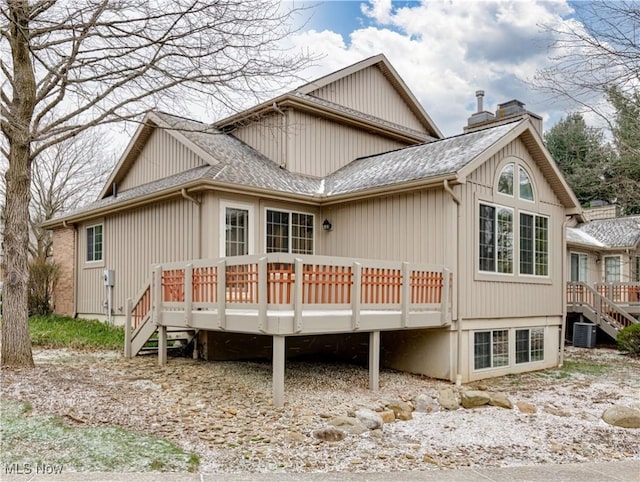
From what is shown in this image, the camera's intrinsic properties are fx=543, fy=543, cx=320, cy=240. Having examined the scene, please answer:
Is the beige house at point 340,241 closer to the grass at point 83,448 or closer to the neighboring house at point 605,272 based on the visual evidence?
the grass at point 83,448

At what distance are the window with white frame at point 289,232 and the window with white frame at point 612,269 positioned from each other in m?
14.5

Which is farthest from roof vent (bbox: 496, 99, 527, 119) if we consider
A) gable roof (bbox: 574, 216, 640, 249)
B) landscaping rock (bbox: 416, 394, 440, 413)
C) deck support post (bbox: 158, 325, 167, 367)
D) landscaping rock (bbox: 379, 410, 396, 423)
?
landscaping rock (bbox: 379, 410, 396, 423)

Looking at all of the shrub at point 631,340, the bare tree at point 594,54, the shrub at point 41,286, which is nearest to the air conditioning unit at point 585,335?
the shrub at point 631,340

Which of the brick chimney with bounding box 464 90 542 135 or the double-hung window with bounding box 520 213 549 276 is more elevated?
the brick chimney with bounding box 464 90 542 135

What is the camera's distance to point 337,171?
516 inches

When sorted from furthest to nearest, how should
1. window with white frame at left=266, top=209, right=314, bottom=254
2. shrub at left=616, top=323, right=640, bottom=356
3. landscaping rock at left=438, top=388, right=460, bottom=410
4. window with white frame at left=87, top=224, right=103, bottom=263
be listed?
window with white frame at left=87, top=224, right=103, bottom=263
shrub at left=616, top=323, right=640, bottom=356
window with white frame at left=266, top=209, right=314, bottom=254
landscaping rock at left=438, top=388, right=460, bottom=410

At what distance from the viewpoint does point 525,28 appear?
9.18 m

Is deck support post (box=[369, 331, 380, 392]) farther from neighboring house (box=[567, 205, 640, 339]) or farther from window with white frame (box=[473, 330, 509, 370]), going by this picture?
neighboring house (box=[567, 205, 640, 339])

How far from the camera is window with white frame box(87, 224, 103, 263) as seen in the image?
14.4 m

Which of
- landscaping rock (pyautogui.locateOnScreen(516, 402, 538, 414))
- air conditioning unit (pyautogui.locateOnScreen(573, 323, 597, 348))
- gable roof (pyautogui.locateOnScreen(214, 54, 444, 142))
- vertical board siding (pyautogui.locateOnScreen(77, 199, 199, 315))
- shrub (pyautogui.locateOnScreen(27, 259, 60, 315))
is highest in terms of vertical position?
gable roof (pyautogui.locateOnScreen(214, 54, 444, 142))

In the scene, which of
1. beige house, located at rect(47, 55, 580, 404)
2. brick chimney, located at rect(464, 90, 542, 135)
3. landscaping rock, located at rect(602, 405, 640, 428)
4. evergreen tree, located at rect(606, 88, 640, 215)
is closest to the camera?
landscaping rock, located at rect(602, 405, 640, 428)

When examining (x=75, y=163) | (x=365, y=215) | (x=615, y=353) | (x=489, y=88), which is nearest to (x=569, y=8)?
(x=365, y=215)

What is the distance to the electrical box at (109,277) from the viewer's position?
43.6ft

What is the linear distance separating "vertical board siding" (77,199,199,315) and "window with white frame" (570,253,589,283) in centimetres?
1448
